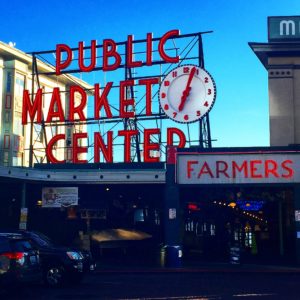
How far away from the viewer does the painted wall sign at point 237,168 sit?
2877cm

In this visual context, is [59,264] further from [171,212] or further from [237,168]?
[237,168]

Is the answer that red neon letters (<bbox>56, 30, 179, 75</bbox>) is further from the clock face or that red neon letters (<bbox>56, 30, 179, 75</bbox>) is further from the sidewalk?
the sidewalk

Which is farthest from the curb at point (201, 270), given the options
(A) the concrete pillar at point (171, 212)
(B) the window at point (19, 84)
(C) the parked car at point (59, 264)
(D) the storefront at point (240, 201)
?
(B) the window at point (19, 84)

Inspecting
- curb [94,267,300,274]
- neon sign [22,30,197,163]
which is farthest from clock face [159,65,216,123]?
curb [94,267,300,274]

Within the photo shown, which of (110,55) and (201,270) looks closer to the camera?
(201,270)

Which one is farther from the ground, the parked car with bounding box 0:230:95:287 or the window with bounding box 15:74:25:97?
the window with bounding box 15:74:25:97

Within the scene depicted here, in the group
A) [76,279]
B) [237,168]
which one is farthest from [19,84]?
[76,279]

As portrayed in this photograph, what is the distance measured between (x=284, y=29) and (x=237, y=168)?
9587 millimetres

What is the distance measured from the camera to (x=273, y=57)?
3244cm

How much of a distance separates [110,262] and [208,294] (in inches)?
513

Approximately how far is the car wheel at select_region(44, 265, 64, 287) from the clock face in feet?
66.6

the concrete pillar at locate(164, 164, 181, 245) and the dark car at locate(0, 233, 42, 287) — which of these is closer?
the dark car at locate(0, 233, 42, 287)

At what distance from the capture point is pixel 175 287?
63.0 feet

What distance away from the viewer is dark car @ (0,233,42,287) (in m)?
14.9
